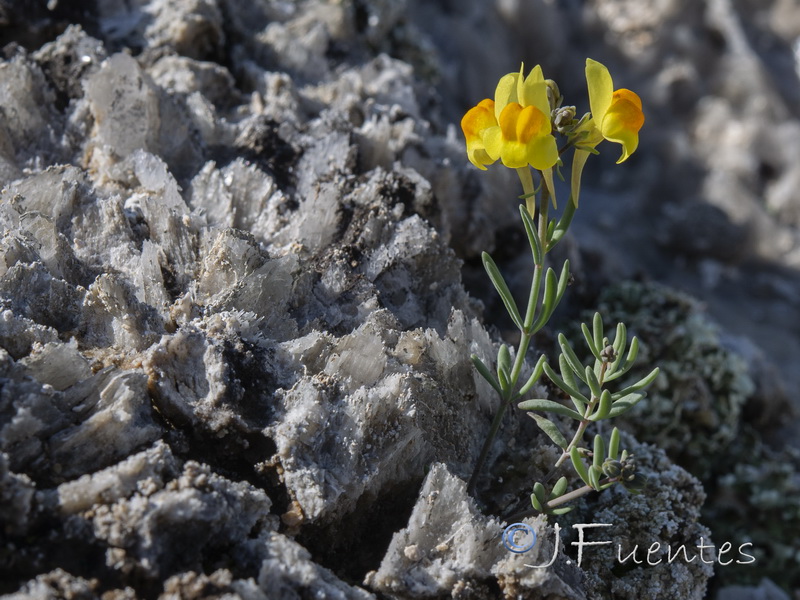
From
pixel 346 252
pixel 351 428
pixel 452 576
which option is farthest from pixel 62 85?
pixel 452 576

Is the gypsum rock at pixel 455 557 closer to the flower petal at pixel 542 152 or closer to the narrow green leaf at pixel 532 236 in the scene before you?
the narrow green leaf at pixel 532 236

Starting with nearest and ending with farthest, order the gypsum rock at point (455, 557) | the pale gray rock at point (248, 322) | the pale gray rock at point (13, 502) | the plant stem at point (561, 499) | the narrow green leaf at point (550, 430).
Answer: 1. the pale gray rock at point (13, 502)
2. the pale gray rock at point (248, 322)
3. the gypsum rock at point (455, 557)
4. the plant stem at point (561, 499)
5. the narrow green leaf at point (550, 430)

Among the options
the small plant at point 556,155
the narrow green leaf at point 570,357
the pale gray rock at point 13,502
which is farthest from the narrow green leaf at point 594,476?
the pale gray rock at point 13,502

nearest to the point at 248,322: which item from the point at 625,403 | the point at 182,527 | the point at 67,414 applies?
the point at 67,414

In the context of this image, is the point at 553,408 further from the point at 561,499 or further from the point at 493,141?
the point at 493,141

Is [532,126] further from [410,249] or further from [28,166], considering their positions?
[28,166]

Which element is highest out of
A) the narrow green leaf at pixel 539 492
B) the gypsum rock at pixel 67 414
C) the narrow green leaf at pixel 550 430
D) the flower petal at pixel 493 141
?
the flower petal at pixel 493 141

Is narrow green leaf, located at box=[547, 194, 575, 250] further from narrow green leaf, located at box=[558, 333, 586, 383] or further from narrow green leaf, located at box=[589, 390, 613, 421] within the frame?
narrow green leaf, located at box=[589, 390, 613, 421]
